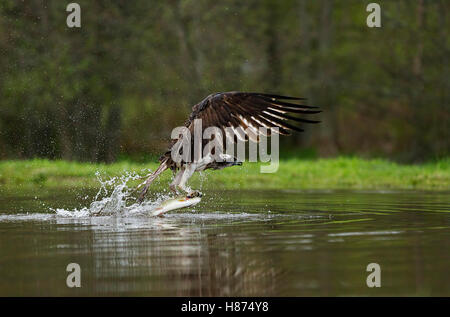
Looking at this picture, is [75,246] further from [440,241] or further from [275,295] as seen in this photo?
[440,241]

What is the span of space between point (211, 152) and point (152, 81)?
1628 cm

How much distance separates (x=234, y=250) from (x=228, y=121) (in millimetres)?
3236

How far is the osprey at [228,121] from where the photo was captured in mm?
10633

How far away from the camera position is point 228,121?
10664 mm

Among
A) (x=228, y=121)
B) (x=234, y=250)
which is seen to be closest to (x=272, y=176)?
(x=228, y=121)

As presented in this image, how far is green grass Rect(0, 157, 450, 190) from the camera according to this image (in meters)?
17.9

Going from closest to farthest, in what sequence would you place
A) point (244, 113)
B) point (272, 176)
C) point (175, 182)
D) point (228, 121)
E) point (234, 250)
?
point (234, 250) < point (228, 121) < point (244, 113) < point (175, 182) < point (272, 176)

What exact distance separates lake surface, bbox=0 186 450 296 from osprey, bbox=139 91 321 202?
0.64 meters

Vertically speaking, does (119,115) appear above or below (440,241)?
above

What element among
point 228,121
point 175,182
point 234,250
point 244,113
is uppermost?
point 244,113

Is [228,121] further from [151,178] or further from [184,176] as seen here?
[151,178]

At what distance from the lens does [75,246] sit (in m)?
8.15

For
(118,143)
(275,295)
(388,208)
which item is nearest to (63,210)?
(388,208)

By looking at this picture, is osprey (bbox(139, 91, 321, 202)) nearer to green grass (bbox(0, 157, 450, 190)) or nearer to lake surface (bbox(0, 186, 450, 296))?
lake surface (bbox(0, 186, 450, 296))
